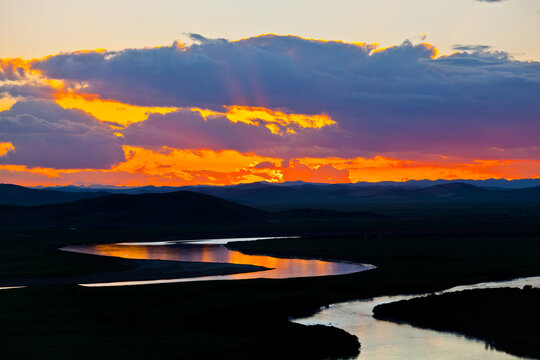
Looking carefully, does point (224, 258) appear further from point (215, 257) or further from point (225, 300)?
point (225, 300)

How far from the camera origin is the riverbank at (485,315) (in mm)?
47528

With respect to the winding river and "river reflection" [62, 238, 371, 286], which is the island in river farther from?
"river reflection" [62, 238, 371, 286]

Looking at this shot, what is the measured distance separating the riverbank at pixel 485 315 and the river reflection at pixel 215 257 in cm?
2509

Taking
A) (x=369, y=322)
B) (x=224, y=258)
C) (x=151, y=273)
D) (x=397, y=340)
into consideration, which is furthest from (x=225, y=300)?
(x=224, y=258)

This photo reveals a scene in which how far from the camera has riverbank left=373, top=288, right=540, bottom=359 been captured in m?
47.5

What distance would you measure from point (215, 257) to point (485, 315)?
192ft

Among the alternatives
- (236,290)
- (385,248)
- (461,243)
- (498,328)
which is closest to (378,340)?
(498,328)

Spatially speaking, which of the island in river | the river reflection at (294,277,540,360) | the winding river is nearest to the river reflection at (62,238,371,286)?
the winding river

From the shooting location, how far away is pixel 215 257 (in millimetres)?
107438

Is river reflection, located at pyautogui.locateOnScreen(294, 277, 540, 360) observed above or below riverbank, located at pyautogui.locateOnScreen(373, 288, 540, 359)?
below

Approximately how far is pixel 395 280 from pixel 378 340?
28.3 meters

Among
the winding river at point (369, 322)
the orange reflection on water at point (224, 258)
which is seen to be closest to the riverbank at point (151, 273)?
the winding river at point (369, 322)

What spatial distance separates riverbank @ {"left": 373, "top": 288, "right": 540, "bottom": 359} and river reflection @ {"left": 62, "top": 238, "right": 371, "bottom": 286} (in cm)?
2509

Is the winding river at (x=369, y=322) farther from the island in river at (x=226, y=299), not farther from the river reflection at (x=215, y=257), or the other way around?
the island in river at (x=226, y=299)
